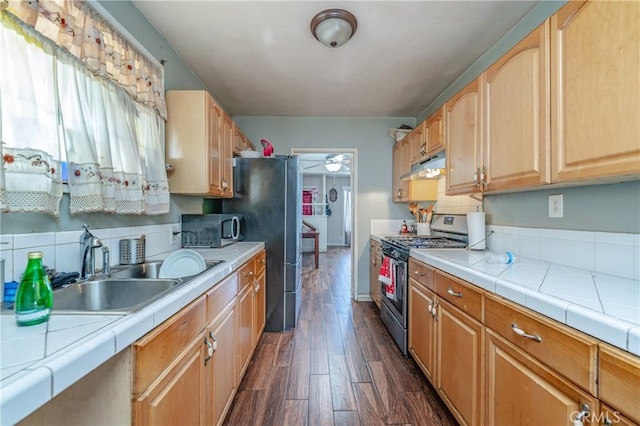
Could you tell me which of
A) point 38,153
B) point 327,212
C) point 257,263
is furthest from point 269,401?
point 327,212

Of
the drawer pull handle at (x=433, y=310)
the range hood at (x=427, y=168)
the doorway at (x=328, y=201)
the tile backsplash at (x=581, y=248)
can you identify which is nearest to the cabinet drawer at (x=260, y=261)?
the drawer pull handle at (x=433, y=310)

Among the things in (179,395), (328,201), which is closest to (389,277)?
(179,395)

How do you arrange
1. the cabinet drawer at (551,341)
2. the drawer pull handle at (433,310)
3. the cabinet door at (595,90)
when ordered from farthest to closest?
the drawer pull handle at (433,310) < the cabinet door at (595,90) < the cabinet drawer at (551,341)

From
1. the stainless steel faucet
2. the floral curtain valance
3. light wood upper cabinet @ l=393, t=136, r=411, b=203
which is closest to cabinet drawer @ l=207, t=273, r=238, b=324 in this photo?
the stainless steel faucet

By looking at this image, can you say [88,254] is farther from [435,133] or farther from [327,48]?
[435,133]

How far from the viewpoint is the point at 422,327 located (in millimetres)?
1919

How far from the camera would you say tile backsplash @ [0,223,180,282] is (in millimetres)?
985

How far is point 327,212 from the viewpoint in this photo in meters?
8.88

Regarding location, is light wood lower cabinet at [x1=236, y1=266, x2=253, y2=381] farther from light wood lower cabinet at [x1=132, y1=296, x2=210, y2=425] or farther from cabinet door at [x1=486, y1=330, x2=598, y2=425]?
cabinet door at [x1=486, y1=330, x2=598, y2=425]

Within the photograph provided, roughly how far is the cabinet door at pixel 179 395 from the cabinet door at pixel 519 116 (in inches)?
69.7

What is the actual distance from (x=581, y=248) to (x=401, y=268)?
3.78 feet

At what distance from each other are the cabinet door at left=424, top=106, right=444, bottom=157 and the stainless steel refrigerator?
131 centimetres

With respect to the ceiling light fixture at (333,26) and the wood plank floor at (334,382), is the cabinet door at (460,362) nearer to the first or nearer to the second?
the wood plank floor at (334,382)

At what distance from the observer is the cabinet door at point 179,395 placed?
81 cm
